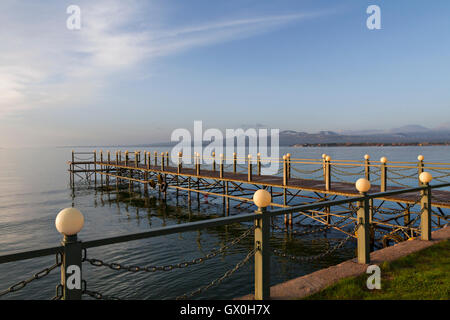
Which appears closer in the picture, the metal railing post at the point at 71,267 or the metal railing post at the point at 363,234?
the metal railing post at the point at 71,267

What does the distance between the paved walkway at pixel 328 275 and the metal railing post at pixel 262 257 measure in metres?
0.19

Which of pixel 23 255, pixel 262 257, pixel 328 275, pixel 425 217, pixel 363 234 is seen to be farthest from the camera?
pixel 425 217

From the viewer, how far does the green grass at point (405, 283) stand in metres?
3.84

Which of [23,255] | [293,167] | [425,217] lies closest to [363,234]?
[425,217]

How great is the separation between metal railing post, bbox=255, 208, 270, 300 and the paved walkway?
193 millimetres

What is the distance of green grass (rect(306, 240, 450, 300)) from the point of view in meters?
3.84

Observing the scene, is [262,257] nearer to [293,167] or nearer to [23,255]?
[23,255]

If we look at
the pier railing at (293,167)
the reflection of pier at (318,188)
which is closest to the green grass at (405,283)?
the reflection of pier at (318,188)

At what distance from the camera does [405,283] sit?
420cm

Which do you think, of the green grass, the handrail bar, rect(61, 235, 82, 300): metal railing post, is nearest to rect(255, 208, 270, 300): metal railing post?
the green grass

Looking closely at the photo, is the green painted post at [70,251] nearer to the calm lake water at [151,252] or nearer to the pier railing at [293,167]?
the calm lake water at [151,252]

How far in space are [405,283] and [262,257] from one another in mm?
2171
